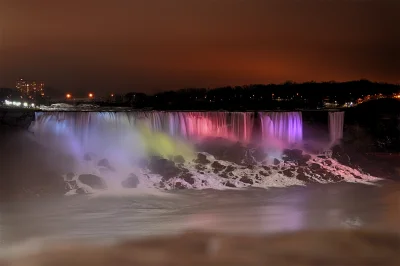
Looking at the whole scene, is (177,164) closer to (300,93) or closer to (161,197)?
(161,197)

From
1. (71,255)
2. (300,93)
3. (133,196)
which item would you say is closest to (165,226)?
(71,255)

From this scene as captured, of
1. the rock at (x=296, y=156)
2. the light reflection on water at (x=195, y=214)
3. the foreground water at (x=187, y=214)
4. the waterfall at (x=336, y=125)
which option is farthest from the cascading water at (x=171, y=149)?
the waterfall at (x=336, y=125)

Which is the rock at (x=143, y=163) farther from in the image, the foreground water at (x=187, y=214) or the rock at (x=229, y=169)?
the rock at (x=229, y=169)

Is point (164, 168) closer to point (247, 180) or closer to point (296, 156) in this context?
point (247, 180)

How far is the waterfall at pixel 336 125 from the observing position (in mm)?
26819

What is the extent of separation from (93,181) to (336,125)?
669 inches

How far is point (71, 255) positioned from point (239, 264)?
13.4 ft

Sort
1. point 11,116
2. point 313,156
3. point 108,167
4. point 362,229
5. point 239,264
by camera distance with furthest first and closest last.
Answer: point 313,156 < point 11,116 < point 108,167 < point 362,229 < point 239,264

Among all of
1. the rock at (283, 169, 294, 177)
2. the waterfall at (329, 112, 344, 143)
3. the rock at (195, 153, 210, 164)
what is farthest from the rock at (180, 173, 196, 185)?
the waterfall at (329, 112, 344, 143)

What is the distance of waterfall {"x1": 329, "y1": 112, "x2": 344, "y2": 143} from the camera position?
26819 millimetres

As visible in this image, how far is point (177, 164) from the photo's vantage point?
2042cm

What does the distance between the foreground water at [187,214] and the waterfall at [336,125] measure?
9.70m

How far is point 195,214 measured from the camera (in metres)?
13.5

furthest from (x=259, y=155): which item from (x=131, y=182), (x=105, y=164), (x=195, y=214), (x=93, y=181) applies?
(x=195, y=214)
